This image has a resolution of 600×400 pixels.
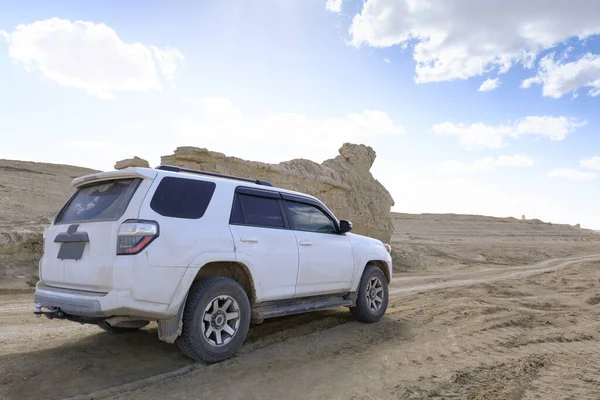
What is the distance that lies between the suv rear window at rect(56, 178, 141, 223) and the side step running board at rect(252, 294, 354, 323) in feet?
6.02

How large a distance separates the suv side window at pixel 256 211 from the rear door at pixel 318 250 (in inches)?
8.9

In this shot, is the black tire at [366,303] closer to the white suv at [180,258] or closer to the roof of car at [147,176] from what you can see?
the white suv at [180,258]

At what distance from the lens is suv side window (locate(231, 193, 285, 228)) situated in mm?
4855

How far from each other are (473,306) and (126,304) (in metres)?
5.82

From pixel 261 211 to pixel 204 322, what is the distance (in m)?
1.47

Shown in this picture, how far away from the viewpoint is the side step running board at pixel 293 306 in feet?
16.0

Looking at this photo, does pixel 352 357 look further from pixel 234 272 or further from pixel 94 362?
pixel 94 362

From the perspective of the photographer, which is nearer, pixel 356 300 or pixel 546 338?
pixel 546 338

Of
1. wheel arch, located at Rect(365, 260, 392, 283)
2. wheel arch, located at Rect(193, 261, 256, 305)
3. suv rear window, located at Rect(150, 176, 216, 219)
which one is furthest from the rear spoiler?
wheel arch, located at Rect(365, 260, 392, 283)

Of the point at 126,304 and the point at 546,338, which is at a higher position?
the point at 126,304

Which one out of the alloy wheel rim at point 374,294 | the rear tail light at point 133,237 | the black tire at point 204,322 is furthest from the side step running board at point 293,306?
the rear tail light at point 133,237

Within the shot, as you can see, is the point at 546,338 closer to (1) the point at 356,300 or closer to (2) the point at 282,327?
(1) the point at 356,300

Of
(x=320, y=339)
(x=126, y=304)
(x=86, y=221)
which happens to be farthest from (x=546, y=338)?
(x=86, y=221)

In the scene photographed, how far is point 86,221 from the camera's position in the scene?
14.0ft
